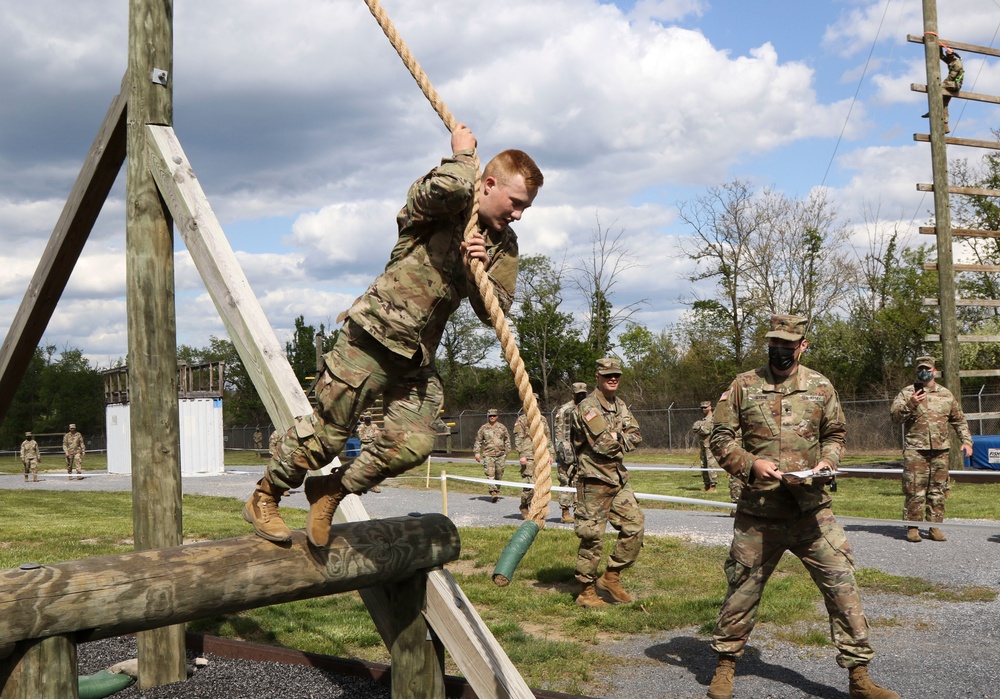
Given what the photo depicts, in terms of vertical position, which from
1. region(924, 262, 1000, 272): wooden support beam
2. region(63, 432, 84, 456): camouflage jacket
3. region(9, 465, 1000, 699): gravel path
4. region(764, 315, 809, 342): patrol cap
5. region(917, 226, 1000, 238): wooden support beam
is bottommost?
region(9, 465, 1000, 699): gravel path

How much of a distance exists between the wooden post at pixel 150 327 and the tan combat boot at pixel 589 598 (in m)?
4.00

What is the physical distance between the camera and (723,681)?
17.7 ft

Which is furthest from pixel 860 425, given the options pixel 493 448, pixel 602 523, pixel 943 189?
pixel 602 523

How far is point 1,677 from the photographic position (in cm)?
285

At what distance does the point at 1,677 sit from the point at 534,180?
237cm

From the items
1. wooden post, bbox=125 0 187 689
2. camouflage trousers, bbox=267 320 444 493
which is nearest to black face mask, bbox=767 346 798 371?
camouflage trousers, bbox=267 320 444 493

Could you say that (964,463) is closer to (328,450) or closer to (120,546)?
(120,546)

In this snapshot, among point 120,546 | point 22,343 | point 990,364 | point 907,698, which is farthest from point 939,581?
point 990,364

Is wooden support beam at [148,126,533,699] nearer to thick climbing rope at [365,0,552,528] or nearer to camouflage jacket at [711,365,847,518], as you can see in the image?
thick climbing rope at [365,0,552,528]

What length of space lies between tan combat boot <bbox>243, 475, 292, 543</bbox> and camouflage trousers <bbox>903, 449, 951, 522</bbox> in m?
10.1

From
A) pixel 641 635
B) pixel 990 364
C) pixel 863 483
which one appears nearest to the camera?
pixel 641 635

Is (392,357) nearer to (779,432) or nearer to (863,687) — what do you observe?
(779,432)

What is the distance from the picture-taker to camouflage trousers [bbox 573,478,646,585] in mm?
8078

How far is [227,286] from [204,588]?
5.31 feet
